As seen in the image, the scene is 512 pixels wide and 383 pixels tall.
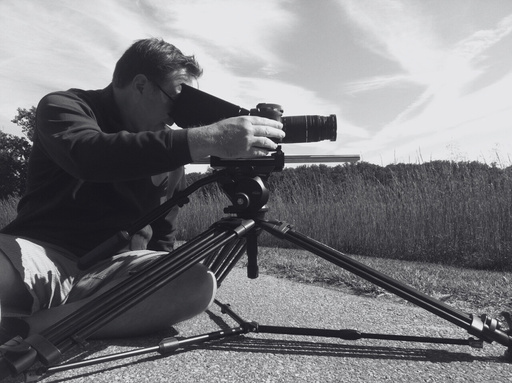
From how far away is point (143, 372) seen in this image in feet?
4.92

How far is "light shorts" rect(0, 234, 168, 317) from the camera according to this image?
1768 mm

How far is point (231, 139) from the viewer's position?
4.76 ft

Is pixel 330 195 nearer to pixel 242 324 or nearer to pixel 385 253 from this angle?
pixel 385 253

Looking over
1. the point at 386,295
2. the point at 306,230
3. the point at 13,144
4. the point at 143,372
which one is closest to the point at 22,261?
the point at 143,372

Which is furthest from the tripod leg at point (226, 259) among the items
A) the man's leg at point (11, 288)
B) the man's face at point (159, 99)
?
the man's leg at point (11, 288)

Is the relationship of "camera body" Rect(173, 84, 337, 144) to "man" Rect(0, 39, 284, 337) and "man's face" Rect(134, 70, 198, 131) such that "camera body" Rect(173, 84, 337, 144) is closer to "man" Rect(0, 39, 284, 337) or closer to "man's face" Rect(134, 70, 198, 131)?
"man" Rect(0, 39, 284, 337)

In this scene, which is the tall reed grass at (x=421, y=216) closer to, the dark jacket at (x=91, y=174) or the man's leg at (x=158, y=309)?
the dark jacket at (x=91, y=174)

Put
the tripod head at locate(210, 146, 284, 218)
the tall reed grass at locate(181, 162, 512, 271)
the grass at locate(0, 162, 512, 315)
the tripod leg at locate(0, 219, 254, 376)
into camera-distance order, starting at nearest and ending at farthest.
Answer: the tripod leg at locate(0, 219, 254, 376)
the tripod head at locate(210, 146, 284, 218)
the grass at locate(0, 162, 512, 315)
the tall reed grass at locate(181, 162, 512, 271)

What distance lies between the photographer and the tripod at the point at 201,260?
1.24 metres

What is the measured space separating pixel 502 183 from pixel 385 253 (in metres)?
1.96

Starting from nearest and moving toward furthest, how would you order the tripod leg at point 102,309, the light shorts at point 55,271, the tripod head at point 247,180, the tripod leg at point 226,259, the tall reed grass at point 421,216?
the tripod leg at point 102,309 → the tripod head at point 247,180 → the light shorts at point 55,271 → the tripod leg at point 226,259 → the tall reed grass at point 421,216

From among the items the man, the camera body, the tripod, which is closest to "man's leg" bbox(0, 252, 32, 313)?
the man

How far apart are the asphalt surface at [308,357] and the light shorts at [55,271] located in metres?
0.25

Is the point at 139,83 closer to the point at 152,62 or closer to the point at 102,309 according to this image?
the point at 152,62
